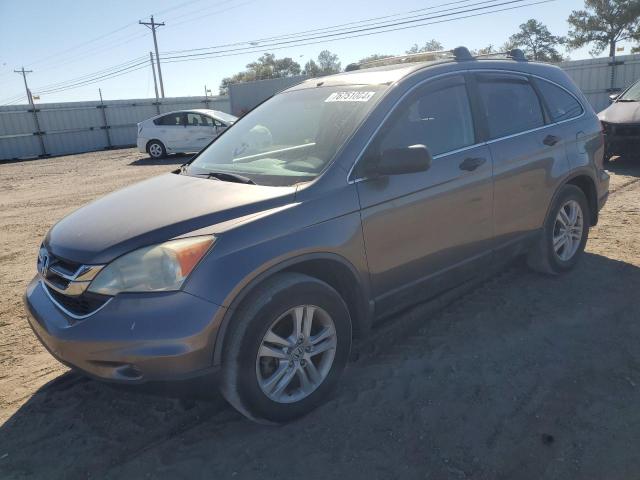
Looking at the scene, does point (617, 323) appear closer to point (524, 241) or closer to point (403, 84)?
point (524, 241)

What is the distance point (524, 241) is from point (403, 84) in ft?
5.77

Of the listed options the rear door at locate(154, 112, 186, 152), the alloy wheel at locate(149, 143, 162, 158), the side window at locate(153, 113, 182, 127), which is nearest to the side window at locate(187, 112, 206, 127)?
the rear door at locate(154, 112, 186, 152)

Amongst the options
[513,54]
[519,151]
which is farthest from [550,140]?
[513,54]

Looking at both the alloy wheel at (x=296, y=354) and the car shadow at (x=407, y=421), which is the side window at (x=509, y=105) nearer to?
the car shadow at (x=407, y=421)

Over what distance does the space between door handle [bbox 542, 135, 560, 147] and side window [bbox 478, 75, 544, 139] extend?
5.1 inches

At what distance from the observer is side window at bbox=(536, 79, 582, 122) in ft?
14.3

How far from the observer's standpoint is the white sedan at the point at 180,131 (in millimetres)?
16719

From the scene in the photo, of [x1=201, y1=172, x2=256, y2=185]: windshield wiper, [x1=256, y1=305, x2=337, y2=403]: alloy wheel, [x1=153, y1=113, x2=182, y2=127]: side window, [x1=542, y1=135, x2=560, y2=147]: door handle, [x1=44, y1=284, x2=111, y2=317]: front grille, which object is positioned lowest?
[x1=256, y1=305, x2=337, y2=403]: alloy wheel

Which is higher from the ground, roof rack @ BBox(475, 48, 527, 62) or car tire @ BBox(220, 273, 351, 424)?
roof rack @ BBox(475, 48, 527, 62)

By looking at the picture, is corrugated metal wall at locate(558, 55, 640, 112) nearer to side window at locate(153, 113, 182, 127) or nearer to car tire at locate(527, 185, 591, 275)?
side window at locate(153, 113, 182, 127)

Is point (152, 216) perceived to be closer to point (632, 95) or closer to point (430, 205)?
point (430, 205)

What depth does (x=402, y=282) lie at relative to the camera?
10.6 ft

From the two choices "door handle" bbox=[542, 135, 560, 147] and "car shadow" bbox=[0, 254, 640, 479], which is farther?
"door handle" bbox=[542, 135, 560, 147]

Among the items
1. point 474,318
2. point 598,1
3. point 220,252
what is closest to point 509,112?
point 474,318
